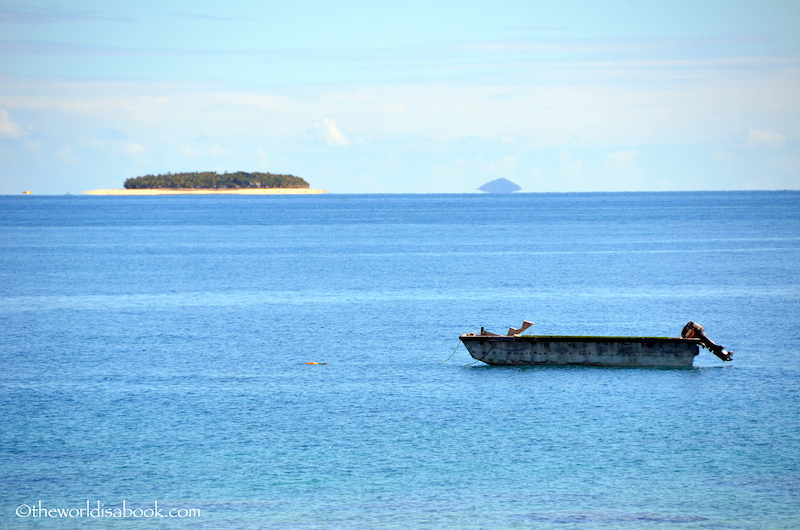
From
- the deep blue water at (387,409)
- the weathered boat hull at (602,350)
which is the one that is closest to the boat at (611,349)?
the weathered boat hull at (602,350)

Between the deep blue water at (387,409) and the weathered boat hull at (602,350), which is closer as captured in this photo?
the deep blue water at (387,409)

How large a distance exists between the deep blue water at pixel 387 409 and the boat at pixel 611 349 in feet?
2.21

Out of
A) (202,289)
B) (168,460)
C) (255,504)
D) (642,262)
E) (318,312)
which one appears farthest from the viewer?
(642,262)

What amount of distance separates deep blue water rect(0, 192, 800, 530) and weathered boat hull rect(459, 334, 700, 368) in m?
0.67

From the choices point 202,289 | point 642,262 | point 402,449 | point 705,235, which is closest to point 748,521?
point 402,449

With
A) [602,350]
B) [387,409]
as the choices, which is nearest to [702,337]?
[602,350]

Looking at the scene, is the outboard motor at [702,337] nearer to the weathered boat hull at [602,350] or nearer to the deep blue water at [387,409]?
the weathered boat hull at [602,350]

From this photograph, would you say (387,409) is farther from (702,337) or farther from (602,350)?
(702,337)

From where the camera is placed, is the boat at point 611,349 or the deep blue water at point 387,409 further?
the boat at point 611,349

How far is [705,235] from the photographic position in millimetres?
135750

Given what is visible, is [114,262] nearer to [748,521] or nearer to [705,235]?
[748,521]

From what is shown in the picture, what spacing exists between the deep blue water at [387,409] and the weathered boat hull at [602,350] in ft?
2.19

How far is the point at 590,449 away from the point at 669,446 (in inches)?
100

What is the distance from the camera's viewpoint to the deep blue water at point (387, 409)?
21938mm
